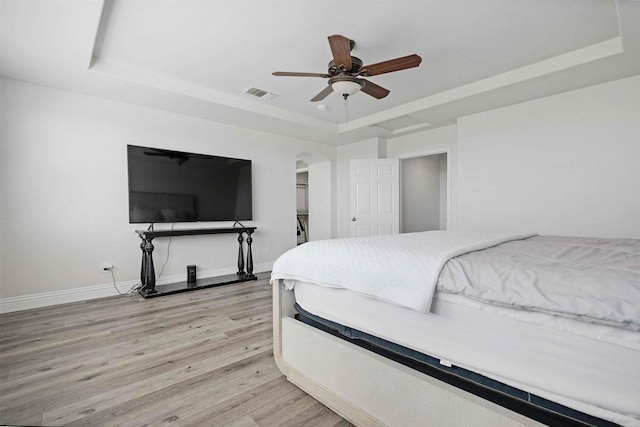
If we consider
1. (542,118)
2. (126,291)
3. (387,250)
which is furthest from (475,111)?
(126,291)

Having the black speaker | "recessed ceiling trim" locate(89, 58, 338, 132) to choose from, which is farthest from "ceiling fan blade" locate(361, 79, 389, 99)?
the black speaker

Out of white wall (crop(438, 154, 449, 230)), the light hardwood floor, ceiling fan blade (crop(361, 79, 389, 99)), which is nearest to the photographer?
the light hardwood floor

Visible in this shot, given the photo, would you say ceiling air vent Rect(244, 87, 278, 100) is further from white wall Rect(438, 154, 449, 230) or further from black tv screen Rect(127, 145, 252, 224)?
white wall Rect(438, 154, 449, 230)

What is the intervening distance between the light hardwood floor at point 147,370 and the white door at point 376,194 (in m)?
3.11

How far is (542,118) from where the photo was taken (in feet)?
12.2

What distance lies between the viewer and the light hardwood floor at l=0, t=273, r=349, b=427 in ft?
4.92

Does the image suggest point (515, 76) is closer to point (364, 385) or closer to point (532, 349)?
point (532, 349)

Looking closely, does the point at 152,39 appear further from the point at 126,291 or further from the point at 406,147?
the point at 406,147

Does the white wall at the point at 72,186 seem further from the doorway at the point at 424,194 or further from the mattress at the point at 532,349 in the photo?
the doorway at the point at 424,194

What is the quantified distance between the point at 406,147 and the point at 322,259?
181 inches

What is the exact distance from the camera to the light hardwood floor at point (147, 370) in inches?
59.1

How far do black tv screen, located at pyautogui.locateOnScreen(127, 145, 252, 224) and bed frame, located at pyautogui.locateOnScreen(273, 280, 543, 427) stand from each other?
2818 millimetres

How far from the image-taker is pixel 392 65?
8.07 ft

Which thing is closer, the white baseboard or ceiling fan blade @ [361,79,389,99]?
ceiling fan blade @ [361,79,389,99]
